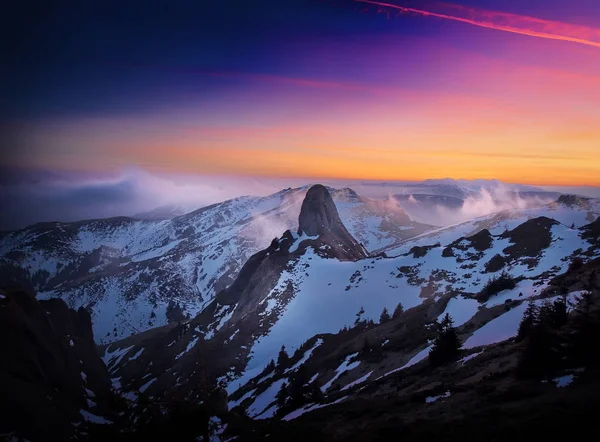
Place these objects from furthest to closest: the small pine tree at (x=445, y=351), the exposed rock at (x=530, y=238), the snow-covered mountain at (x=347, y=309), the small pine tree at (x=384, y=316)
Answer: the exposed rock at (x=530, y=238) < the small pine tree at (x=384, y=316) < the snow-covered mountain at (x=347, y=309) < the small pine tree at (x=445, y=351)

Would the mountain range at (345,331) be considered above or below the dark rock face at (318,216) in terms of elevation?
below

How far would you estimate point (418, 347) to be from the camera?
4056 centimetres

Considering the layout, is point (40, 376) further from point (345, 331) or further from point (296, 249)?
point (296, 249)

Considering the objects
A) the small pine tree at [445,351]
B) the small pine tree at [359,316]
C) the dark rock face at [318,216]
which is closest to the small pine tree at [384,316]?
the small pine tree at [359,316]

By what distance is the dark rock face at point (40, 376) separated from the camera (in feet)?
161

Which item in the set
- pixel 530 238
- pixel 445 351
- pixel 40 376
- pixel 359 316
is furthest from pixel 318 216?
pixel 445 351

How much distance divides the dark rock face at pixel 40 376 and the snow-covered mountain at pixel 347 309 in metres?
11.5

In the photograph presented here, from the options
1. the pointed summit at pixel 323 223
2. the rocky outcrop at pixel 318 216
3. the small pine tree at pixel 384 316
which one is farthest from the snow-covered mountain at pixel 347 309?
the rocky outcrop at pixel 318 216

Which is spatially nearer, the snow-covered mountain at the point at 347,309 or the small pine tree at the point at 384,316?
the snow-covered mountain at the point at 347,309

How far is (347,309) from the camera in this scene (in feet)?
266

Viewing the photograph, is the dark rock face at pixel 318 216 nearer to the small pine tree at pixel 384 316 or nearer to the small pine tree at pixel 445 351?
the small pine tree at pixel 384 316

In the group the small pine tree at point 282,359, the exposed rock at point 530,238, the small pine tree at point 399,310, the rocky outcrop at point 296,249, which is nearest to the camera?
the small pine tree at point 282,359

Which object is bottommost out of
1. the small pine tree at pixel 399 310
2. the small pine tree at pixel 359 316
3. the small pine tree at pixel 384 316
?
the small pine tree at pixel 359 316

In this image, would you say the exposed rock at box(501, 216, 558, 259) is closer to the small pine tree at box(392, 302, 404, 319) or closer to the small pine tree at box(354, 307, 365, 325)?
the small pine tree at box(392, 302, 404, 319)
